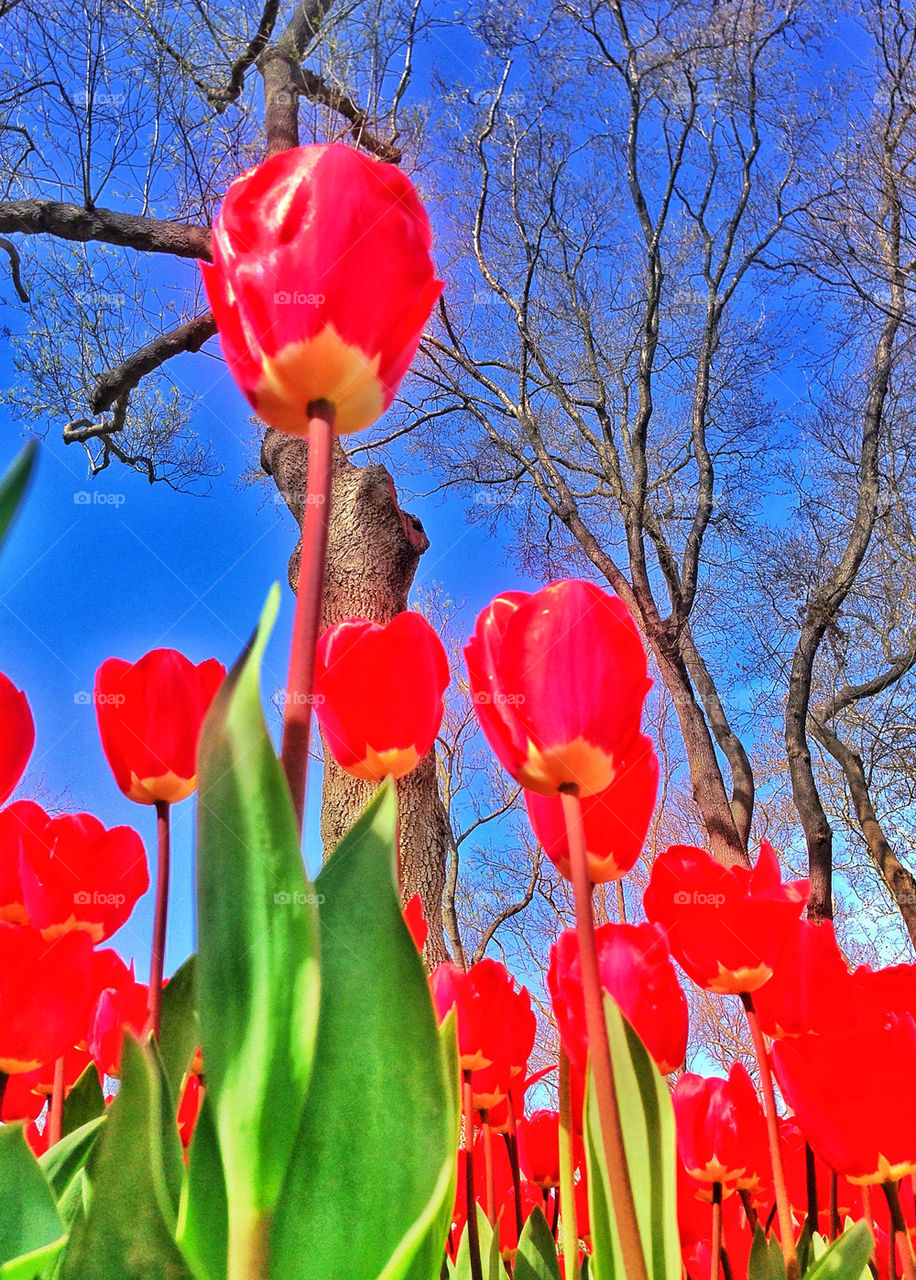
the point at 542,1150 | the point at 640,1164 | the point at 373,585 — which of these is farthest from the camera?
the point at 373,585

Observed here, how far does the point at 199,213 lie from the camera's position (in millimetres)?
5297

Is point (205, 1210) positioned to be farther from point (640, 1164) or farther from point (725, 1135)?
point (725, 1135)

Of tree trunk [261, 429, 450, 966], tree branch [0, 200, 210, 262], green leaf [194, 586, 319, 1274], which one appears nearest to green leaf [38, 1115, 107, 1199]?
green leaf [194, 586, 319, 1274]

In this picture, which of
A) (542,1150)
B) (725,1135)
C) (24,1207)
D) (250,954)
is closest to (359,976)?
(250,954)

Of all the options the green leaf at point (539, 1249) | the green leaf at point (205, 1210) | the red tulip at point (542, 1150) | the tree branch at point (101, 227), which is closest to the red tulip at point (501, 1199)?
the red tulip at point (542, 1150)

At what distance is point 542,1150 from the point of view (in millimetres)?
787

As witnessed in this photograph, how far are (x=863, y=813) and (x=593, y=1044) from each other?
6370 millimetres

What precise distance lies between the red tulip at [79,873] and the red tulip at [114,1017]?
0.04m

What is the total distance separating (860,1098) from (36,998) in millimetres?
397

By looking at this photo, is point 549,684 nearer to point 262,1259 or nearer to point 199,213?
point 262,1259

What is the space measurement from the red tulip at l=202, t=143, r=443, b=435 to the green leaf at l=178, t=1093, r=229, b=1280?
0.22 meters

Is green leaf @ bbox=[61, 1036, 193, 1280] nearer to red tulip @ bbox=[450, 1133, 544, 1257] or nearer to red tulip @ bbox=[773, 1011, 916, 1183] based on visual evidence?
red tulip @ bbox=[773, 1011, 916, 1183]

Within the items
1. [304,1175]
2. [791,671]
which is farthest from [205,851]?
[791,671]

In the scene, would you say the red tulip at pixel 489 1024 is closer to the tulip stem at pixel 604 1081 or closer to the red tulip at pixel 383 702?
the red tulip at pixel 383 702
